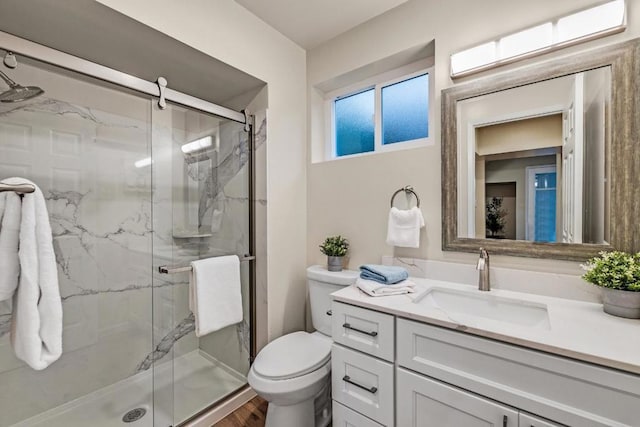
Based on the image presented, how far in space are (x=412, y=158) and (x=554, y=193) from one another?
0.69 metres

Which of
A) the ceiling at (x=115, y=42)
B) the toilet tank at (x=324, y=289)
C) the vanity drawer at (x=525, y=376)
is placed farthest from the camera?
the toilet tank at (x=324, y=289)

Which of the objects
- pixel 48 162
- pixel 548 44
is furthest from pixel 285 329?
pixel 548 44

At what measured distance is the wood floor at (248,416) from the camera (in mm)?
1623

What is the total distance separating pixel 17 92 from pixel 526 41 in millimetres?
2407

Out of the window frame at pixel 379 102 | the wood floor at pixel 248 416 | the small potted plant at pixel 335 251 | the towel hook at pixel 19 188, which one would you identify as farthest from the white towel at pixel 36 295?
the window frame at pixel 379 102

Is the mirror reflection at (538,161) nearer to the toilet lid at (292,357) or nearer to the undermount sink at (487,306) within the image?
the undermount sink at (487,306)

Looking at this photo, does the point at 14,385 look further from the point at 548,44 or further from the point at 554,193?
the point at 548,44

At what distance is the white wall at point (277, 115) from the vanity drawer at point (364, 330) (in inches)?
29.8

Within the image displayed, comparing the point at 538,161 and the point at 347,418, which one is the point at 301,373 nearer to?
the point at 347,418

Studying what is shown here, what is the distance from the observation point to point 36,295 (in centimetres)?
102

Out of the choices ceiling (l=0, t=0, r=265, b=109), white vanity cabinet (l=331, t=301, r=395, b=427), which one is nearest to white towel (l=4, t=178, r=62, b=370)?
ceiling (l=0, t=0, r=265, b=109)

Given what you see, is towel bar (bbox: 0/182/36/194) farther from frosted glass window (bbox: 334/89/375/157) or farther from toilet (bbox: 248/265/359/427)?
frosted glass window (bbox: 334/89/375/157)

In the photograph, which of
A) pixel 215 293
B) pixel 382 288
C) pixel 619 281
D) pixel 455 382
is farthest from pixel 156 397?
pixel 619 281

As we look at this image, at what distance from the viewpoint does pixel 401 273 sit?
1412 millimetres
